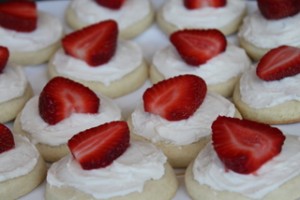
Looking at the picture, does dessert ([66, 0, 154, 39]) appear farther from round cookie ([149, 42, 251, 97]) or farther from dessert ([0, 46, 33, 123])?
dessert ([0, 46, 33, 123])

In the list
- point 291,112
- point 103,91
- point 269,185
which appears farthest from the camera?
point 103,91

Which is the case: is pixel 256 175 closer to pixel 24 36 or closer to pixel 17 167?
pixel 17 167

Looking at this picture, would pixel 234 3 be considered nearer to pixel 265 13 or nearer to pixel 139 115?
pixel 265 13

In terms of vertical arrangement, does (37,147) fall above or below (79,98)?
below

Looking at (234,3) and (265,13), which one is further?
(234,3)

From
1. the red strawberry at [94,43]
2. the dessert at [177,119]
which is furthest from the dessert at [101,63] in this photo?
the dessert at [177,119]

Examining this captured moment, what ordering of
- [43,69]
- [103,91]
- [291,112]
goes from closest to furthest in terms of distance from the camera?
[291,112]
[103,91]
[43,69]

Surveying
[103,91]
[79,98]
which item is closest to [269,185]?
[79,98]
